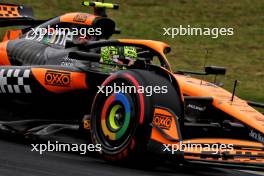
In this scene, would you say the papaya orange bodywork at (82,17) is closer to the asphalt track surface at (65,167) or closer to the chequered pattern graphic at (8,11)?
the chequered pattern graphic at (8,11)

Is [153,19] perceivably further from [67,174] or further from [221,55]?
[67,174]

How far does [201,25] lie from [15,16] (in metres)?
8.90

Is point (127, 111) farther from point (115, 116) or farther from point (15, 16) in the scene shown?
point (15, 16)

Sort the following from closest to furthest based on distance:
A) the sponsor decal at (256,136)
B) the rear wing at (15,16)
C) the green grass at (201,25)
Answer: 1. the sponsor decal at (256,136)
2. the rear wing at (15,16)
3. the green grass at (201,25)

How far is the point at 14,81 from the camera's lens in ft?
23.6

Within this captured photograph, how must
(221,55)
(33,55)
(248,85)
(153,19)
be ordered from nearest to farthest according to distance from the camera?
(33,55)
(248,85)
(221,55)
(153,19)

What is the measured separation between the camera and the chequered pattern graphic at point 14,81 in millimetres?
7121

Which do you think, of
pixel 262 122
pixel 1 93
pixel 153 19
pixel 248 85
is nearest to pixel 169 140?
pixel 262 122

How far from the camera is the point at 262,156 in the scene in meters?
5.66

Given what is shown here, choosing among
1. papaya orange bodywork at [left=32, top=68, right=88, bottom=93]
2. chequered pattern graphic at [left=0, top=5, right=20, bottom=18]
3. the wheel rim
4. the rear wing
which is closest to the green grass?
the rear wing

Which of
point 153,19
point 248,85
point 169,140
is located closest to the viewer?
point 169,140

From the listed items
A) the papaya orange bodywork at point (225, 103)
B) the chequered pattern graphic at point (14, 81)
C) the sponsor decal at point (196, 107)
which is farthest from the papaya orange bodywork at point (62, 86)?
the sponsor decal at point (196, 107)

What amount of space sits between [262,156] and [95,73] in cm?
191

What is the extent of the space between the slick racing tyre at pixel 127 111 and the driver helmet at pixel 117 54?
2.71 ft
